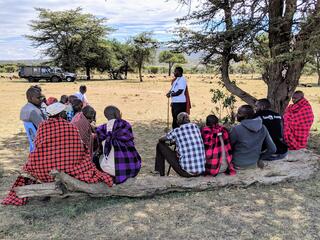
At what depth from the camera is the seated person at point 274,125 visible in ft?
19.4

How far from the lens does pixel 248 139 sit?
5.49 m

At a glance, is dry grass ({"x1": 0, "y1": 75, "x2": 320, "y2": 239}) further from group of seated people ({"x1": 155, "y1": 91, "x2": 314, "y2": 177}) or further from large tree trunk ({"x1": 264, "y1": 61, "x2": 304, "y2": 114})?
large tree trunk ({"x1": 264, "y1": 61, "x2": 304, "y2": 114})

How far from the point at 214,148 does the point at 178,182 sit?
2.13ft

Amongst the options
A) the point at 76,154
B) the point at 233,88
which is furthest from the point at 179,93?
the point at 76,154

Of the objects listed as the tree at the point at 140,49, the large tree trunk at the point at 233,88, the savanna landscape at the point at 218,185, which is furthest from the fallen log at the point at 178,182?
the tree at the point at 140,49

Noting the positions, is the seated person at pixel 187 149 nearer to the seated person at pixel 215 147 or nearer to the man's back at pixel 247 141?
the seated person at pixel 215 147

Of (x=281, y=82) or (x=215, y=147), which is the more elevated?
(x=281, y=82)

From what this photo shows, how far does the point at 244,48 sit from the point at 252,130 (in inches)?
161

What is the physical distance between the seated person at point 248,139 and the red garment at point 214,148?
5.3 inches

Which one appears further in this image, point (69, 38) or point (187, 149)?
point (69, 38)

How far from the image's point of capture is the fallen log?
4.85 metres

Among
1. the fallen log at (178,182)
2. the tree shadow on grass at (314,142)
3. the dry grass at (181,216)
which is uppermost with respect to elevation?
the fallen log at (178,182)

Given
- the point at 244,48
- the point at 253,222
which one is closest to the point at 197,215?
the point at 253,222

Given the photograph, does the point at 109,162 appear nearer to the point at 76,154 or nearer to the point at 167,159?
the point at 76,154
